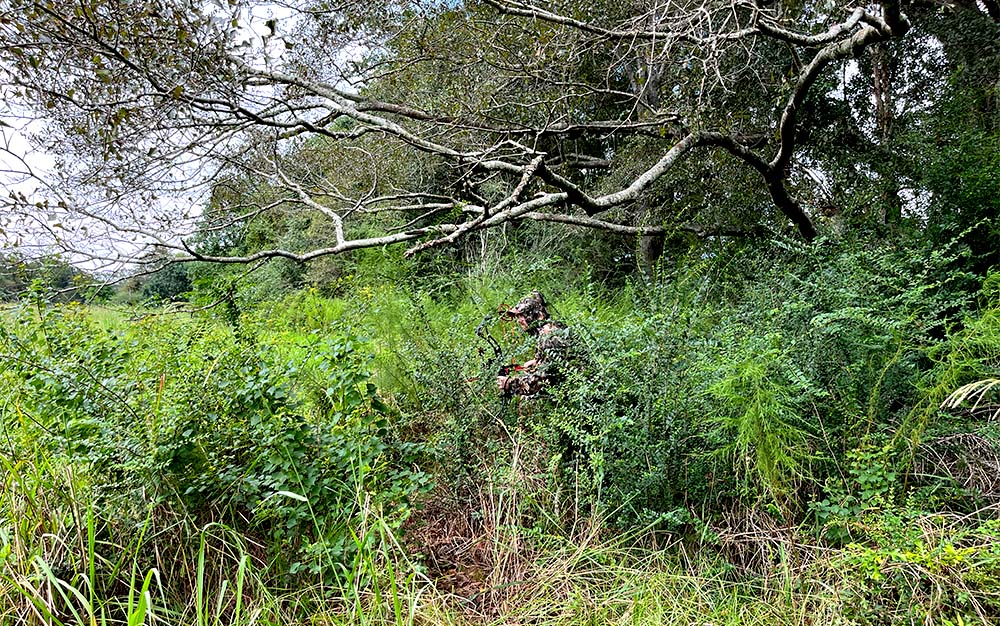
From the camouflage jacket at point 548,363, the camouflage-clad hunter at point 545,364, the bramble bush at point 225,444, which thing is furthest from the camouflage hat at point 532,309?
the bramble bush at point 225,444

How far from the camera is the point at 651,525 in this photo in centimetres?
190

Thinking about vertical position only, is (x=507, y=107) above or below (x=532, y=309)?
above

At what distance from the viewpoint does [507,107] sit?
17.4ft

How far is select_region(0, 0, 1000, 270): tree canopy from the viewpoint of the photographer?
3334 mm

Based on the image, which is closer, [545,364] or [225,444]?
[225,444]

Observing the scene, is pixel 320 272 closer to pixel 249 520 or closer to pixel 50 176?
pixel 50 176

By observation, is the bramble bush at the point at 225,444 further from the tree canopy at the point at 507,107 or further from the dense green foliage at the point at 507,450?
the tree canopy at the point at 507,107

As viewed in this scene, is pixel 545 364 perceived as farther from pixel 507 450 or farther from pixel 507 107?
pixel 507 107

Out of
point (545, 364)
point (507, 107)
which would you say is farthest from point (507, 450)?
point (507, 107)

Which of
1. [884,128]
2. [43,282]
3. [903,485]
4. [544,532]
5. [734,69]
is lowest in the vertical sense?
[544,532]

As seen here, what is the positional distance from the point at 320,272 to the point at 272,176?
5.41 metres

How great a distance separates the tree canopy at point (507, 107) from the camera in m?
3.33

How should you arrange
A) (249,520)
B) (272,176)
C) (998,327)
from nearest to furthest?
(249,520)
(998,327)
(272,176)

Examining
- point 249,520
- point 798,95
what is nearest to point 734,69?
point 798,95
